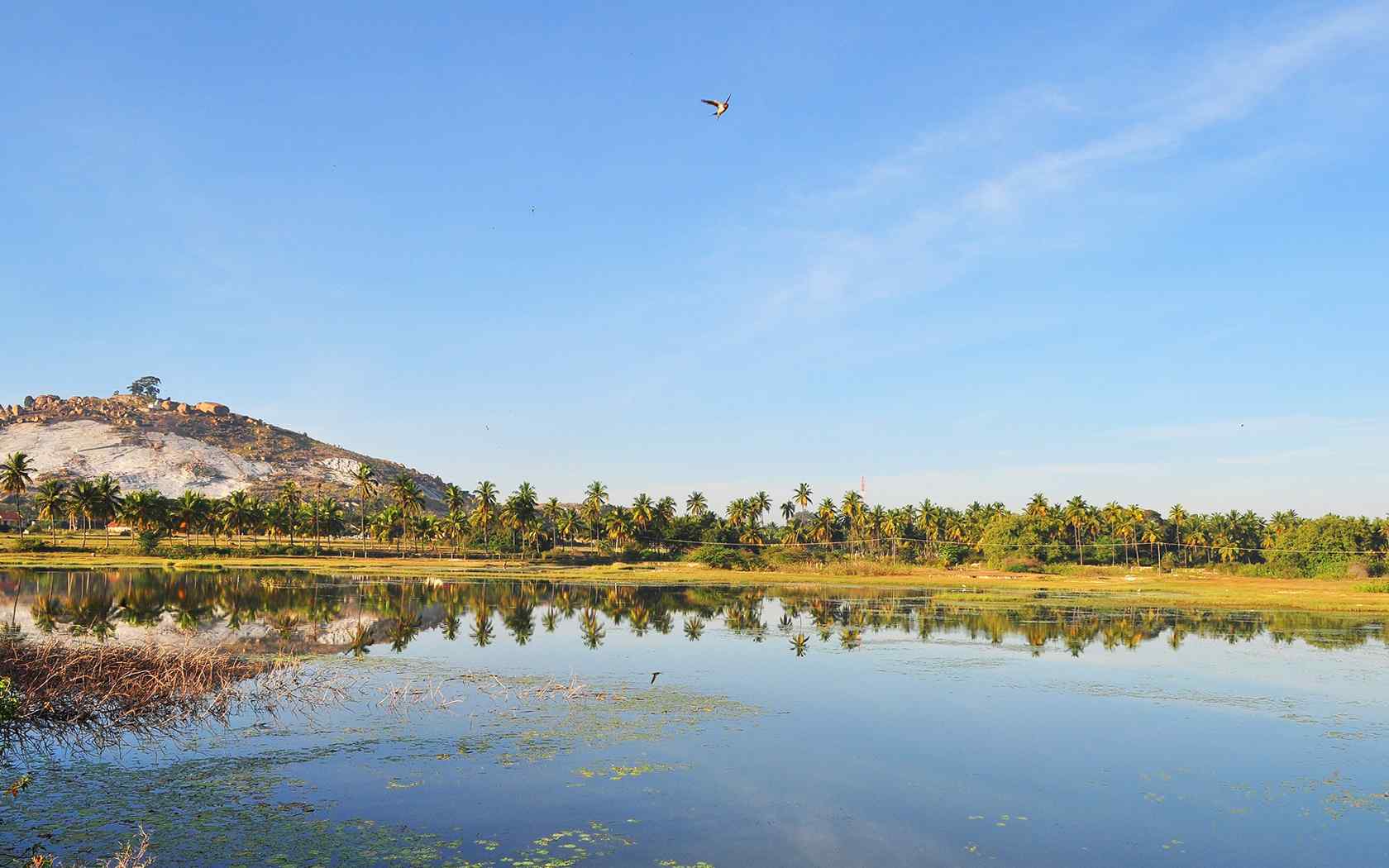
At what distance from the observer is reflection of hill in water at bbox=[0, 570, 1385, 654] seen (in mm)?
51156

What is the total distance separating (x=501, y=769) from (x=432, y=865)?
654 cm

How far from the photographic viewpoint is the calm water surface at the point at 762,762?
17516 mm

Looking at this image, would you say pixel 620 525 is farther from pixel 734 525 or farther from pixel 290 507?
pixel 290 507

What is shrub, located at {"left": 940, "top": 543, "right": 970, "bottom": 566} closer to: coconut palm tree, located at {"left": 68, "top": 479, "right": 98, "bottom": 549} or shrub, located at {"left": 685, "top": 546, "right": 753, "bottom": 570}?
shrub, located at {"left": 685, "top": 546, "right": 753, "bottom": 570}

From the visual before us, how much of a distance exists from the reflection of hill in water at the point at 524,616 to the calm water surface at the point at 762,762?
120 centimetres

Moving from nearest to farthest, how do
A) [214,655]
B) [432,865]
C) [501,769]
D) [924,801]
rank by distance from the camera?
[432,865], [924,801], [501,769], [214,655]

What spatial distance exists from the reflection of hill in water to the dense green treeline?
54927 millimetres

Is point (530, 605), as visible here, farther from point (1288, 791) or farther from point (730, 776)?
point (1288, 791)

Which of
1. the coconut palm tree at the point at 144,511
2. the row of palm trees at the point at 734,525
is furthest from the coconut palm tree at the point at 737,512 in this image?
the coconut palm tree at the point at 144,511

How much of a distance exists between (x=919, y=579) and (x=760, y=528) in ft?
239

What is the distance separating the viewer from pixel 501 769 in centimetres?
2233

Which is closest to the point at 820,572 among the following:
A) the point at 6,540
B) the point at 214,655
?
the point at 214,655

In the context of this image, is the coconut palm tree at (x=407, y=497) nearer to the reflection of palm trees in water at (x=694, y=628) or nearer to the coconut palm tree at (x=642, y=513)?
the coconut palm tree at (x=642, y=513)

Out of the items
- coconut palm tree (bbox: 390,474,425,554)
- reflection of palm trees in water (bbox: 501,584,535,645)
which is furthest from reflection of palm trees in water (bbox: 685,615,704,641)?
coconut palm tree (bbox: 390,474,425,554)
